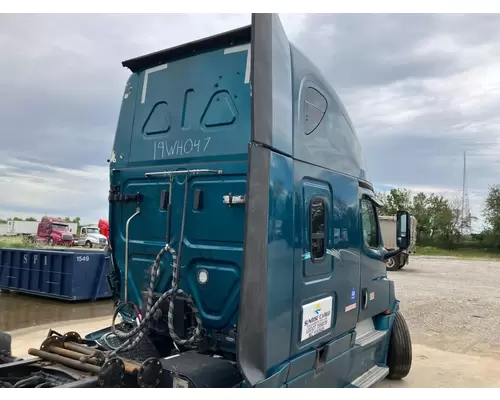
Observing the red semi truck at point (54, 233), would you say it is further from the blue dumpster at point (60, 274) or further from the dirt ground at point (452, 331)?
the dirt ground at point (452, 331)

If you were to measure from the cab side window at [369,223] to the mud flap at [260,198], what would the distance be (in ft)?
5.94

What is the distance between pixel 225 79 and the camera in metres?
3.72

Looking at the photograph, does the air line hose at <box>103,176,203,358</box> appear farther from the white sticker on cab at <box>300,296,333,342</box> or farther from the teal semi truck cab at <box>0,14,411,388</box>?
the white sticker on cab at <box>300,296,333,342</box>

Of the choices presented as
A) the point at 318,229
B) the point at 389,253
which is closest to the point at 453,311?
the point at 389,253

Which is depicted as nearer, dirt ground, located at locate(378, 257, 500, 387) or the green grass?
dirt ground, located at locate(378, 257, 500, 387)

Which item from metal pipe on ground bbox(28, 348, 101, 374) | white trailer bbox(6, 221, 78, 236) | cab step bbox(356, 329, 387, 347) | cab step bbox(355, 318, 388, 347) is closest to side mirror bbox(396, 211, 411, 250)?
cab step bbox(355, 318, 388, 347)

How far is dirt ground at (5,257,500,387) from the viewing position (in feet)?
20.4

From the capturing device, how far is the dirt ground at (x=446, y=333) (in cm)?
623

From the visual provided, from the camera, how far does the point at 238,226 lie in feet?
11.5

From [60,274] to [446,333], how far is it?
924 cm

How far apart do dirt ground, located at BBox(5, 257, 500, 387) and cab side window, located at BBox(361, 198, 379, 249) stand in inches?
84.9

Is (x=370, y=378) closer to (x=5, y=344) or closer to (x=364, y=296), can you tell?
(x=364, y=296)

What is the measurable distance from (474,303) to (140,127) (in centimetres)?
1159

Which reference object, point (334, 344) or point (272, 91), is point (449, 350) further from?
point (272, 91)
